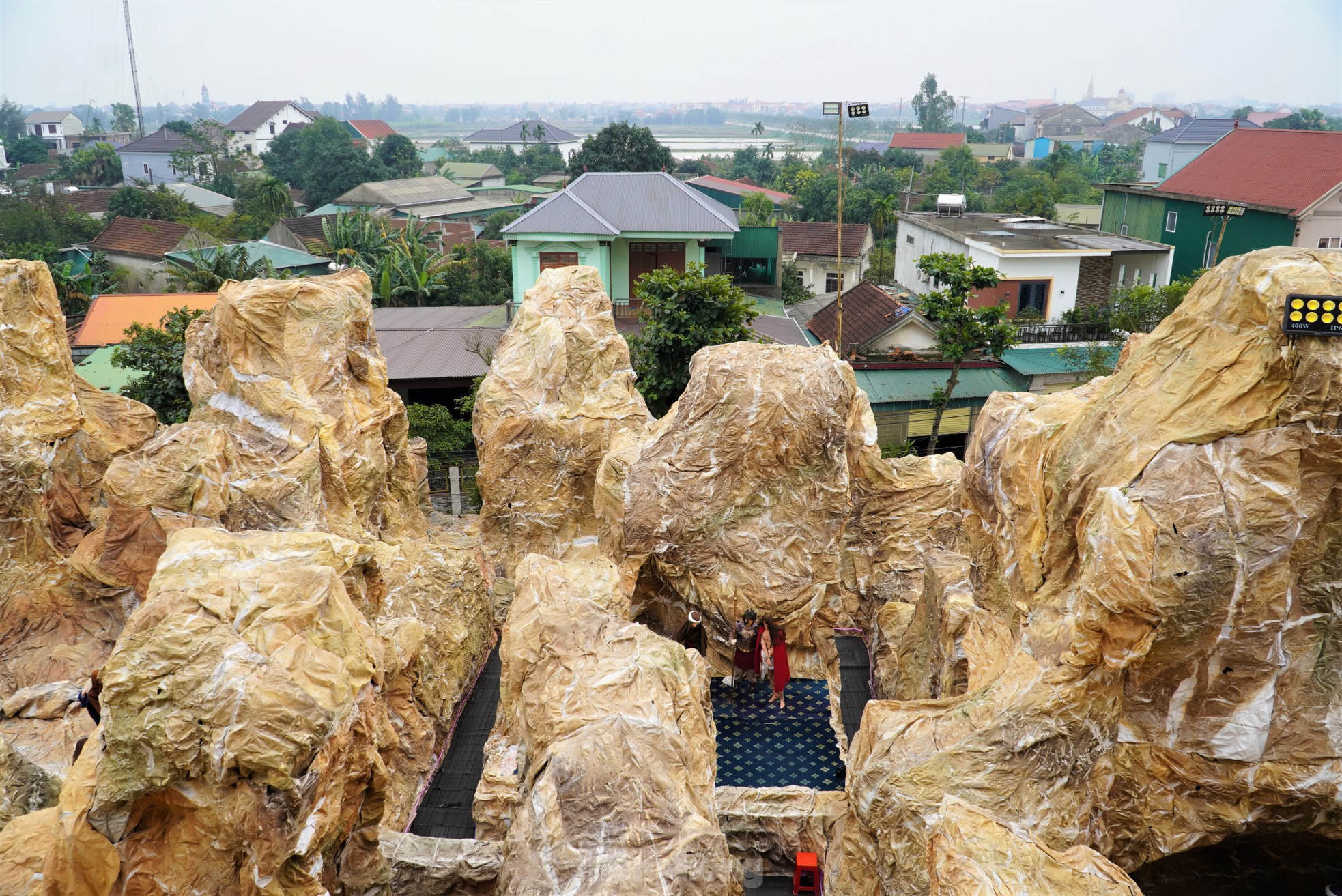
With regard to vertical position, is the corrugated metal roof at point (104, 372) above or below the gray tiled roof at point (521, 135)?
below

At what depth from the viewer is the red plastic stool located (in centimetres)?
902

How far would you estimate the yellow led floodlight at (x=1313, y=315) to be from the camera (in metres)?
6.04

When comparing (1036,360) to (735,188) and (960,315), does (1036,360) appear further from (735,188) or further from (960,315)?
(735,188)

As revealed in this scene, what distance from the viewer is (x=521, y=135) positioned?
98.9m

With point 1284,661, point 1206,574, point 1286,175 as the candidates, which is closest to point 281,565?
point 1206,574

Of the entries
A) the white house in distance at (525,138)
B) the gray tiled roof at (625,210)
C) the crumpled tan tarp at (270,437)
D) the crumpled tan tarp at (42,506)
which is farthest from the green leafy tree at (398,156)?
the crumpled tan tarp at (42,506)

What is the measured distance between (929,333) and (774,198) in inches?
1329

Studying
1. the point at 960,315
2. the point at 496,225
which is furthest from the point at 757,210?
the point at 960,315

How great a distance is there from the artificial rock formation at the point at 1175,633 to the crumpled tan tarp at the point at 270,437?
23.8 feet

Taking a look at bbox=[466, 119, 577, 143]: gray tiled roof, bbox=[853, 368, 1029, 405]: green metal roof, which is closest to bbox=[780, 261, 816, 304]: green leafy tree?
bbox=[853, 368, 1029, 405]: green metal roof

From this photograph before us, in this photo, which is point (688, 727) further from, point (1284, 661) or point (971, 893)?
point (1284, 661)

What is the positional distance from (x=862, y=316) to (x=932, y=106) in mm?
95407

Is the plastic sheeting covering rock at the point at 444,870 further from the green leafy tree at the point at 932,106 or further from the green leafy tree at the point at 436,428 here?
the green leafy tree at the point at 932,106

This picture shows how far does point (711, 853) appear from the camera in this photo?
21.2 ft
